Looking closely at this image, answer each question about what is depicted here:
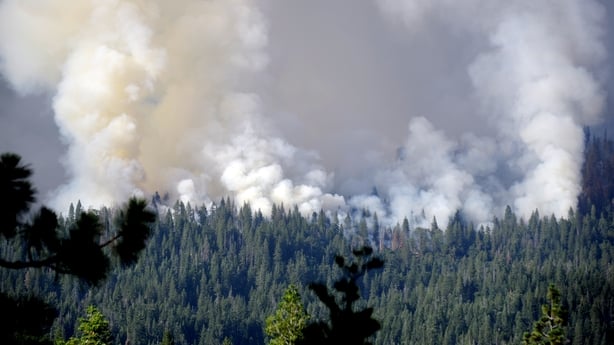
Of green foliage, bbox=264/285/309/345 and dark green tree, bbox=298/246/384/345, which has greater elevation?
green foliage, bbox=264/285/309/345

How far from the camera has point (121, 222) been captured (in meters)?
14.7

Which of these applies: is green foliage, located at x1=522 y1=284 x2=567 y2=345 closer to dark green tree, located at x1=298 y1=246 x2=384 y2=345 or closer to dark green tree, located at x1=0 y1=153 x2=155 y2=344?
dark green tree, located at x1=298 y1=246 x2=384 y2=345

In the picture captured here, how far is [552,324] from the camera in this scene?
40.8 m

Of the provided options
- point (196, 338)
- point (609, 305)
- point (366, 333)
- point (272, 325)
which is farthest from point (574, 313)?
point (366, 333)

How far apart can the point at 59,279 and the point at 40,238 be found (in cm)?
88

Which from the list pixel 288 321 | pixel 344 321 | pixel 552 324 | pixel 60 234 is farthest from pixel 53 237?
pixel 288 321

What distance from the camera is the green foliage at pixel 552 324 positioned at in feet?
131

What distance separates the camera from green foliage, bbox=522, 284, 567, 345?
39.9 m

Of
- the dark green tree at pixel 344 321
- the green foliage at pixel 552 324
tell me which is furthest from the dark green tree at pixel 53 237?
the green foliage at pixel 552 324

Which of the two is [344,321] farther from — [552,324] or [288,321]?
[288,321]

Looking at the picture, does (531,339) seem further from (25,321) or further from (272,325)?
(25,321)

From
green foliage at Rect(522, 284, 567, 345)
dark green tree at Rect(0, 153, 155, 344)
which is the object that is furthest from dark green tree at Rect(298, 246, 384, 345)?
green foliage at Rect(522, 284, 567, 345)

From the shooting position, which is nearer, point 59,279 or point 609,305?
point 59,279

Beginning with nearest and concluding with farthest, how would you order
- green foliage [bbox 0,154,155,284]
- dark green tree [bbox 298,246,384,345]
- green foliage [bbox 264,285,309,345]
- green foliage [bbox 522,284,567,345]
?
green foliage [bbox 0,154,155,284] < dark green tree [bbox 298,246,384,345] < green foliage [bbox 522,284,567,345] < green foliage [bbox 264,285,309,345]
